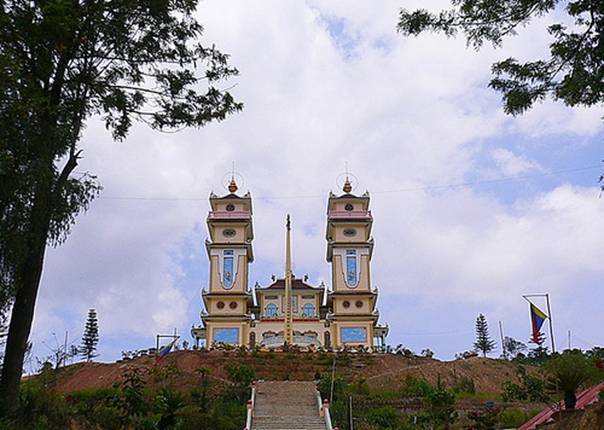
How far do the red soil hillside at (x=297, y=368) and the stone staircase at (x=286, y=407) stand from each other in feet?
12.9

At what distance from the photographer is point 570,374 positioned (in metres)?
10.9

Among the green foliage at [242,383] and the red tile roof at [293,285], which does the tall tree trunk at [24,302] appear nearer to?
the green foliage at [242,383]

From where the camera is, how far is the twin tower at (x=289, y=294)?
4328 centimetres

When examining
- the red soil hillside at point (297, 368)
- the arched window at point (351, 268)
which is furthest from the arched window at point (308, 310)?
the red soil hillside at point (297, 368)


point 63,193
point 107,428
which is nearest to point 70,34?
point 63,193

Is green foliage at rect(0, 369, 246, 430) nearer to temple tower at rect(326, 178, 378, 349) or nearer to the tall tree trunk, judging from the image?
the tall tree trunk

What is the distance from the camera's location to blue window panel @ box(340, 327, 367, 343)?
43062mm

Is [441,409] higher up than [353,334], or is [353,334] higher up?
[353,334]

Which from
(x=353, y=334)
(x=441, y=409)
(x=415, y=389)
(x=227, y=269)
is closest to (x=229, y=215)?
(x=227, y=269)

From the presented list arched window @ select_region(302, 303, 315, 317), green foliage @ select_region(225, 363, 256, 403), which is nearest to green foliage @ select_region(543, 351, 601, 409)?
green foliage @ select_region(225, 363, 256, 403)

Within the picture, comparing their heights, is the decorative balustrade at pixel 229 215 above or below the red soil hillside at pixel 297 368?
above

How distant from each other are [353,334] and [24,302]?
110 ft

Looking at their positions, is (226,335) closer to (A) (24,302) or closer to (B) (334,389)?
(B) (334,389)

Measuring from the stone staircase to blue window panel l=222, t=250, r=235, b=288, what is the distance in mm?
16823
